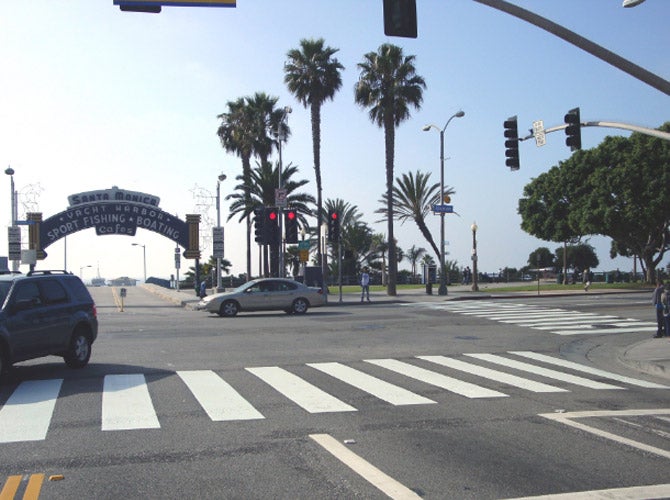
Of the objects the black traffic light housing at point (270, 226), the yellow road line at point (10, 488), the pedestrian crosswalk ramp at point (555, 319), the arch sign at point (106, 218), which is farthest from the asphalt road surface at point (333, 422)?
the arch sign at point (106, 218)

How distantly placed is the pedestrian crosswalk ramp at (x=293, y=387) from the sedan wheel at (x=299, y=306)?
14.2m

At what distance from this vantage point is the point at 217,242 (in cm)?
4316

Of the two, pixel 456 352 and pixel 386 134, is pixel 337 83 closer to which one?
pixel 386 134

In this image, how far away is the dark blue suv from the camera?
37.9 feet

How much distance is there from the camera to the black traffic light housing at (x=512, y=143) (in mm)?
21125

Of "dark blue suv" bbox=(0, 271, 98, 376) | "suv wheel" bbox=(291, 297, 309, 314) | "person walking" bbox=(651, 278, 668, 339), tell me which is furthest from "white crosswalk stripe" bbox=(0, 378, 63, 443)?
"suv wheel" bbox=(291, 297, 309, 314)

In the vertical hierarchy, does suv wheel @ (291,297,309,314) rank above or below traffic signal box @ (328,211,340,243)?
below

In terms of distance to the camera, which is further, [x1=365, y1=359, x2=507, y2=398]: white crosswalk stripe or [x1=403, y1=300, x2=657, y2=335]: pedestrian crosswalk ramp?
[x1=403, y1=300, x2=657, y2=335]: pedestrian crosswalk ramp

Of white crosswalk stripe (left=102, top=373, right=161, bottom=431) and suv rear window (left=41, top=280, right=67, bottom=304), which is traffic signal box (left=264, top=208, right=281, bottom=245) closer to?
suv rear window (left=41, top=280, right=67, bottom=304)

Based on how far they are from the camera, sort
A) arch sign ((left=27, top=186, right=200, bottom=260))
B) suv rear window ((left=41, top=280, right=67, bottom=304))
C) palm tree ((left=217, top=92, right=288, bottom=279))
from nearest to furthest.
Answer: suv rear window ((left=41, top=280, right=67, bottom=304))
arch sign ((left=27, top=186, right=200, bottom=260))
palm tree ((left=217, top=92, right=288, bottom=279))

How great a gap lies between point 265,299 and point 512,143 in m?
11.9

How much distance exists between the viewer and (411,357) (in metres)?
15.2

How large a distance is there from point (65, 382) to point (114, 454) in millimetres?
5050

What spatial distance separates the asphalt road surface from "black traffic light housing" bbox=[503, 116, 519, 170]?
6.28m
